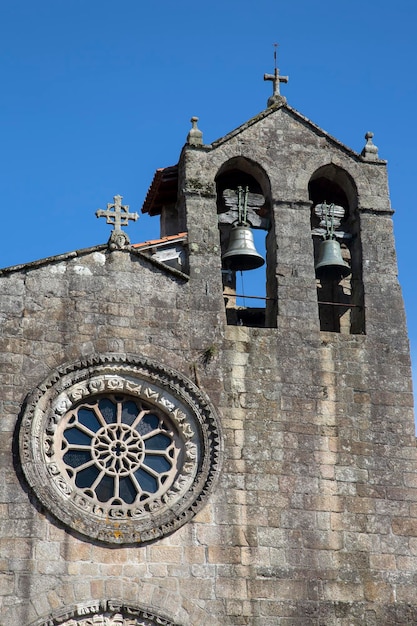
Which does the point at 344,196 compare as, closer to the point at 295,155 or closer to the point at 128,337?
the point at 295,155

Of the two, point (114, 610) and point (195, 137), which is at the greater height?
point (195, 137)

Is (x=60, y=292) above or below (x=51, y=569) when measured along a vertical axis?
above

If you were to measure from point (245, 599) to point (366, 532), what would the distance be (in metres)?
1.75

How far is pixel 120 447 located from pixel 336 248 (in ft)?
14.2

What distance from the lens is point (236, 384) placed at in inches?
666

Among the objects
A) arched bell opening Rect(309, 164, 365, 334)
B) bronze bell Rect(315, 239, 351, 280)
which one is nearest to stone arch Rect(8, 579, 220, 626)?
arched bell opening Rect(309, 164, 365, 334)

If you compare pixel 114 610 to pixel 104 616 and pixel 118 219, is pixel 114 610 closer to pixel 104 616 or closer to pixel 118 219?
pixel 104 616

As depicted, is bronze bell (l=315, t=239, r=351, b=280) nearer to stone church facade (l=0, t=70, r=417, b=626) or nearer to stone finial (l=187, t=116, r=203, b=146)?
stone church facade (l=0, t=70, r=417, b=626)

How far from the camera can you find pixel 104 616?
15312mm

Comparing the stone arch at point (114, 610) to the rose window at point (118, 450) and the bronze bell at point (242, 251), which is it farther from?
the bronze bell at point (242, 251)

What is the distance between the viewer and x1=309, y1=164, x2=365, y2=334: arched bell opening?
728 inches

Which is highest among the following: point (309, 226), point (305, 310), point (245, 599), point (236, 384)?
point (309, 226)

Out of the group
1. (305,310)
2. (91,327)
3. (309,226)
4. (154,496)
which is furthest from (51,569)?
(309,226)

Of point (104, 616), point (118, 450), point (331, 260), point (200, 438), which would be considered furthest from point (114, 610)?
point (331, 260)
